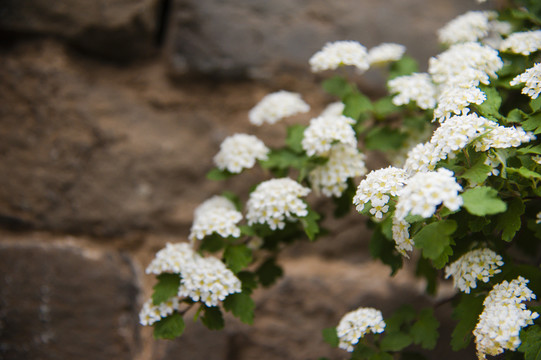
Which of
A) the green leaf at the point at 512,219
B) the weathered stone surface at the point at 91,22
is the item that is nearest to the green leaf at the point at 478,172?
the green leaf at the point at 512,219

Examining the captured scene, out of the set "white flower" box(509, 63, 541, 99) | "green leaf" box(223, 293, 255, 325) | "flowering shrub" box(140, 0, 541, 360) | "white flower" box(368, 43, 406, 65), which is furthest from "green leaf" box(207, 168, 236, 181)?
"white flower" box(509, 63, 541, 99)

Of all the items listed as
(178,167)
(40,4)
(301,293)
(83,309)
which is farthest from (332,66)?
(83,309)

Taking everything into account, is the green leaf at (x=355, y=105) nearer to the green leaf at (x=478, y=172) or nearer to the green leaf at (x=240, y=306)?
the green leaf at (x=478, y=172)

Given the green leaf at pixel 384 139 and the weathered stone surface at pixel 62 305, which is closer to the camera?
the green leaf at pixel 384 139

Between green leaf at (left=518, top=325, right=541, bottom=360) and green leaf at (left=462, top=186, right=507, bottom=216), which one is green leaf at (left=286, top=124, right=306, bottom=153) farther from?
green leaf at (left=518, top=325, right=541, bottom=360)

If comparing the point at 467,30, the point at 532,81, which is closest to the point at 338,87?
the point at 467,30
